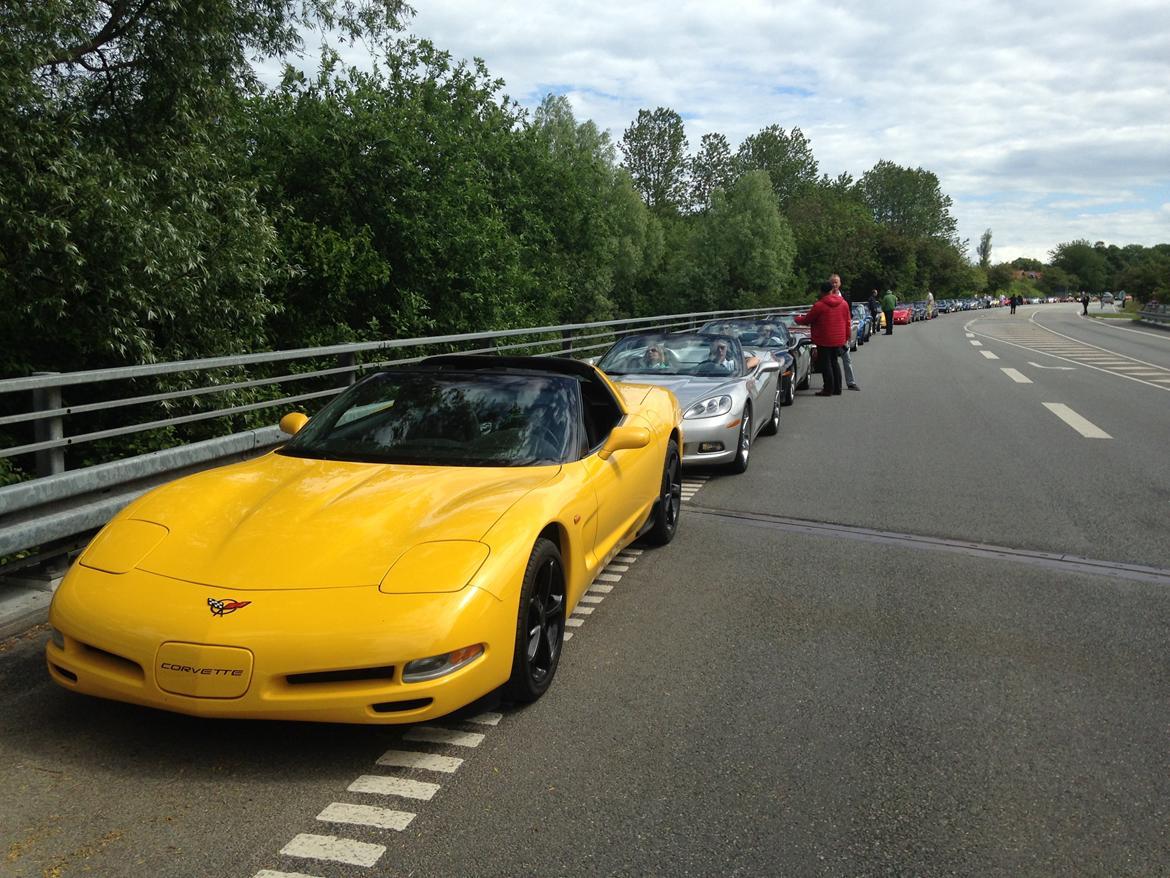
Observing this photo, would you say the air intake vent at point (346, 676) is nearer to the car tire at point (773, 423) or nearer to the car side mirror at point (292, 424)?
the car side mirror at point (292, 424)

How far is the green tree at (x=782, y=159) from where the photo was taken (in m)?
107

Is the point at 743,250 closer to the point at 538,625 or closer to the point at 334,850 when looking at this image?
the point at 538,625

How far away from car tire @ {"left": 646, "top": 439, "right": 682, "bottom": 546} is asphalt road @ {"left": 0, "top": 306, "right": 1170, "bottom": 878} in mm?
138

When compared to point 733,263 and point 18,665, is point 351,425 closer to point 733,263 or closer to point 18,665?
point 18,665

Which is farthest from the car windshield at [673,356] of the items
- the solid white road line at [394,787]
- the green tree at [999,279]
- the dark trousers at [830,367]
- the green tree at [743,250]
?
the green tree at [999,279]

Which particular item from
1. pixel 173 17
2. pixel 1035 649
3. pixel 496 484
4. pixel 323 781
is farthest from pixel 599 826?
pixel 173 17

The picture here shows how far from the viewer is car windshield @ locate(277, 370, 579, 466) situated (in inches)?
186

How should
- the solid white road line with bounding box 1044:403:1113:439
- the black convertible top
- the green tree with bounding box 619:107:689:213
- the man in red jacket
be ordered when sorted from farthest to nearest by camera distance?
the green tree with bounding box 619:107:689:213 < the man in red jacket < the solid white road line with bounding box 1044:403:1113:439 < the black convertible top

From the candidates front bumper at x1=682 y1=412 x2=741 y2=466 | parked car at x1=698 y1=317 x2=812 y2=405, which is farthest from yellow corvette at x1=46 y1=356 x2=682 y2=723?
parked car at x1=698 y1=317 x2=812 y2=405

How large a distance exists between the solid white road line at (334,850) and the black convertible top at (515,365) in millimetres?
2996

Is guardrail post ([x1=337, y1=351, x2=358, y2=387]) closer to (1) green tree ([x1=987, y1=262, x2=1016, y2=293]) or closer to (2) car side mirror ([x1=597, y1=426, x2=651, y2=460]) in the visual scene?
(2) car side mirror ([x1=597, y1=426, x2=651, y2=460])

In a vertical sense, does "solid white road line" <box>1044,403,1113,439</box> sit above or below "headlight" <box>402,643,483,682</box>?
below

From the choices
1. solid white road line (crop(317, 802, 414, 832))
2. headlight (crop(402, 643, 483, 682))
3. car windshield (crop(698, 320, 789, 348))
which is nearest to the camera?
solid white road line (crop(317, 802, 414, 832))

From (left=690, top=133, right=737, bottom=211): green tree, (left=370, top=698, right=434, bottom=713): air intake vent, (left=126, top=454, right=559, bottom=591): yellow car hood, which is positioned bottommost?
(left=370, top=698, right=434, bottom=713): air intake vent
